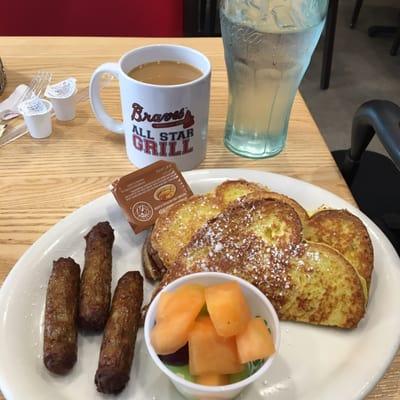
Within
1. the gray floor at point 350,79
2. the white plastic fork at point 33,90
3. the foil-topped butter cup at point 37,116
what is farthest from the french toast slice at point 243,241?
the gray floor at point 350,79

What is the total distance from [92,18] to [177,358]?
4.44ft

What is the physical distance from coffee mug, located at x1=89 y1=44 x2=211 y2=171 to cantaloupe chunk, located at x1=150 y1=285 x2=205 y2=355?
1.36ft

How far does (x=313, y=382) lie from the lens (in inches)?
29.5

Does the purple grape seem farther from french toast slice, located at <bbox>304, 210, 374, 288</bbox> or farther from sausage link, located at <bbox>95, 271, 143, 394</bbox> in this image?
french toast slice, located at <bbox>304, 210, 374, 288</bbox>

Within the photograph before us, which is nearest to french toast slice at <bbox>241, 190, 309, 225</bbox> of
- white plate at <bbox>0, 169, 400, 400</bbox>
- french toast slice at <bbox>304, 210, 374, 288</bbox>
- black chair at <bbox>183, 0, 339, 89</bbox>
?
french toast slice at <bbox>304, 210, 374, 288</bbox>

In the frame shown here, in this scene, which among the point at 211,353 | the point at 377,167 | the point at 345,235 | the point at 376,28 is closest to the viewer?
the point at 211,353

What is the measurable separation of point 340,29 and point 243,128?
2643 mm

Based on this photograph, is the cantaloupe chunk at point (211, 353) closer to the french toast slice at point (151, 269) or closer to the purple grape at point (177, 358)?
the purple grape at point (177, 358)

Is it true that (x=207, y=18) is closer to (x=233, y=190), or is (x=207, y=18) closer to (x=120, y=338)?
(x=233, y=190)

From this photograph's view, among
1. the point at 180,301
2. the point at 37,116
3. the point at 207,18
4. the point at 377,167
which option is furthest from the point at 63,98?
the point at 207,18

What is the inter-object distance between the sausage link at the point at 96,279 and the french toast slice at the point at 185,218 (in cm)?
8

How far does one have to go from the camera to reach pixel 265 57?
1047mm

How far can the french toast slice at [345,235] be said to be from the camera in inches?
33.6

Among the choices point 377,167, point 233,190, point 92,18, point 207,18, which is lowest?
point 207,18
